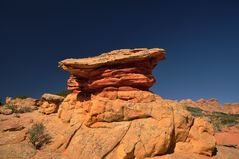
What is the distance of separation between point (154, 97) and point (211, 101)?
105m

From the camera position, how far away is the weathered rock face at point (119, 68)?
15391 millimetres

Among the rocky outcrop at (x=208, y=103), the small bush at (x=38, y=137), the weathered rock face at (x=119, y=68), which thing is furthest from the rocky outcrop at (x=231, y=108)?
the small bush at (x=38, y=137)

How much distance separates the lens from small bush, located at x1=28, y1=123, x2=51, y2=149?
14243 millimetres

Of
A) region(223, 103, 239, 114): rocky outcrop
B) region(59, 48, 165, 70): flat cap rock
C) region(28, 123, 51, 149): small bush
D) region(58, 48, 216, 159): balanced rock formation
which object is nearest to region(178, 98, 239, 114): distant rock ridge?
region(223, 103, 239, 114): rocky outcrop

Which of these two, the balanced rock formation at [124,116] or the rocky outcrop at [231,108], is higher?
the rocky outcrop at [231,108]

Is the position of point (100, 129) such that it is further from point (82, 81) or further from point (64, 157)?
point (82, 81)

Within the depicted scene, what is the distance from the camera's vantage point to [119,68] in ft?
52.1

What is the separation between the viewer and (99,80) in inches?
623

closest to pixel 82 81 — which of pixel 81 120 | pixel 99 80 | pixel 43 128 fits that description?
pixel 99 80

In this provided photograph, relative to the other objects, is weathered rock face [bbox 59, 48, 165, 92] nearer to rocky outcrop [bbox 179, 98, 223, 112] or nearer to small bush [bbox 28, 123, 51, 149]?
small bush [bbox 28, 123, 51, 149]

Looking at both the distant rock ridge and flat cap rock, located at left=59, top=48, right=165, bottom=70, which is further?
the distant rock ridge

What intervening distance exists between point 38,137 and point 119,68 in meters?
6.74

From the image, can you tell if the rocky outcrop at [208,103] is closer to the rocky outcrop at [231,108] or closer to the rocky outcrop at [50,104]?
the rocky outcrop at [231,108]

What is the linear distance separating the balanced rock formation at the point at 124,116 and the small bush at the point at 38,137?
3.61 ft
